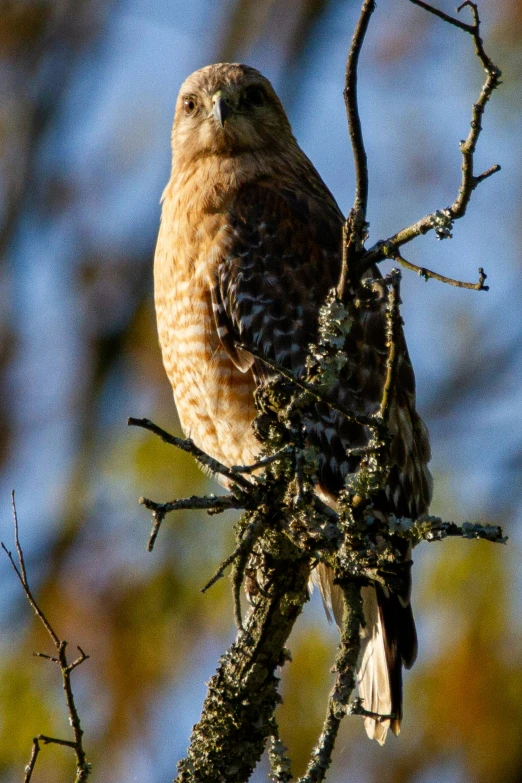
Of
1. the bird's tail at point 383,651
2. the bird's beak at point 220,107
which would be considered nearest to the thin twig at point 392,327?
the bird's tail at point 383,651

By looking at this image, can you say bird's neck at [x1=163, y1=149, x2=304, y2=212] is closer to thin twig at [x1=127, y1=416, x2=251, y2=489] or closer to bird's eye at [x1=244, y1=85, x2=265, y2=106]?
bird's eye at [x1=244, y1=85, x2=265, y2=106]

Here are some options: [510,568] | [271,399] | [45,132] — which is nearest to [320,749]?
[271,399]

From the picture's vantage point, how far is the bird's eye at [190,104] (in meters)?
5.37

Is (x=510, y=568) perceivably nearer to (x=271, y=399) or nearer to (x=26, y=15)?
(x=271, y=399)

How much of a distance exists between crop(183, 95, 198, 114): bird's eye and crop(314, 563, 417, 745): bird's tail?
233cm

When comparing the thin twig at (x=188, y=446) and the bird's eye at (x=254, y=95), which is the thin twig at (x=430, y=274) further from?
the bird's eye at (x=254, y=95)

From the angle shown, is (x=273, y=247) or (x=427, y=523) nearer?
(x=427, y=523)

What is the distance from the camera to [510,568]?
7070 millimetres

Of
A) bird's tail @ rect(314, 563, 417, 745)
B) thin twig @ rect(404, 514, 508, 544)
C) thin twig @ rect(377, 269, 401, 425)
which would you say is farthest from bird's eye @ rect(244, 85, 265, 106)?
thin twig @ rect(404, 514, 508, 544)

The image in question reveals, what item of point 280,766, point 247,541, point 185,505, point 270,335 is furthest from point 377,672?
point 185,505

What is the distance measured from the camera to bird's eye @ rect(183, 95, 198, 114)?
5.37m

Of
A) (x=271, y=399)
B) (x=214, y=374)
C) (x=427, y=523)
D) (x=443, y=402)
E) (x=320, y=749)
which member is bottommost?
(x=320, y=749)

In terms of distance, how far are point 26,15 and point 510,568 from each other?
6137 millimetres

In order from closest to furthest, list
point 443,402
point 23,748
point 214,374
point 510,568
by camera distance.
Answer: point 214,374, point 23,748, point 510,568, point 443,402
